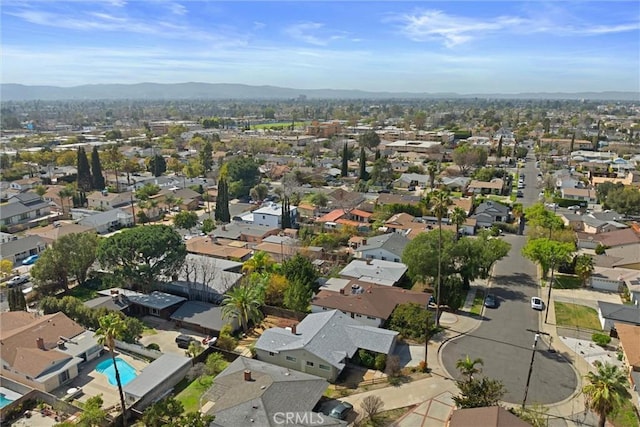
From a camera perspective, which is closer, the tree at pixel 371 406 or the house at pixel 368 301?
the tree at pixel 371 406

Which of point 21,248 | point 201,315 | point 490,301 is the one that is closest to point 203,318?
point 201,315

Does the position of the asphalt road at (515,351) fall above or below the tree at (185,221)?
below

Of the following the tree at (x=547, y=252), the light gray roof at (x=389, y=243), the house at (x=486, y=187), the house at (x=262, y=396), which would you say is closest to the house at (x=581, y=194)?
the house at (x=486, y=187)

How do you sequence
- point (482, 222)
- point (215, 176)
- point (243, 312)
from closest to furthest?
point (243, 312) → point (482, 222) → point (215, 176)

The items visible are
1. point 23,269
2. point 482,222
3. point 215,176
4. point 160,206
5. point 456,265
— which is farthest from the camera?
point 215,176

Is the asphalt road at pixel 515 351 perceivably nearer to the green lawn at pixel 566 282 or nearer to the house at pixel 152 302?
the green lawn at pixel 566 282

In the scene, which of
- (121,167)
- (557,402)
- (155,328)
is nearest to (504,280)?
(557,402)

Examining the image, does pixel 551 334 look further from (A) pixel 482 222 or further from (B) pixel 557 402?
(A) pixel 482 222

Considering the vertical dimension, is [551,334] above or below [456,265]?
below
